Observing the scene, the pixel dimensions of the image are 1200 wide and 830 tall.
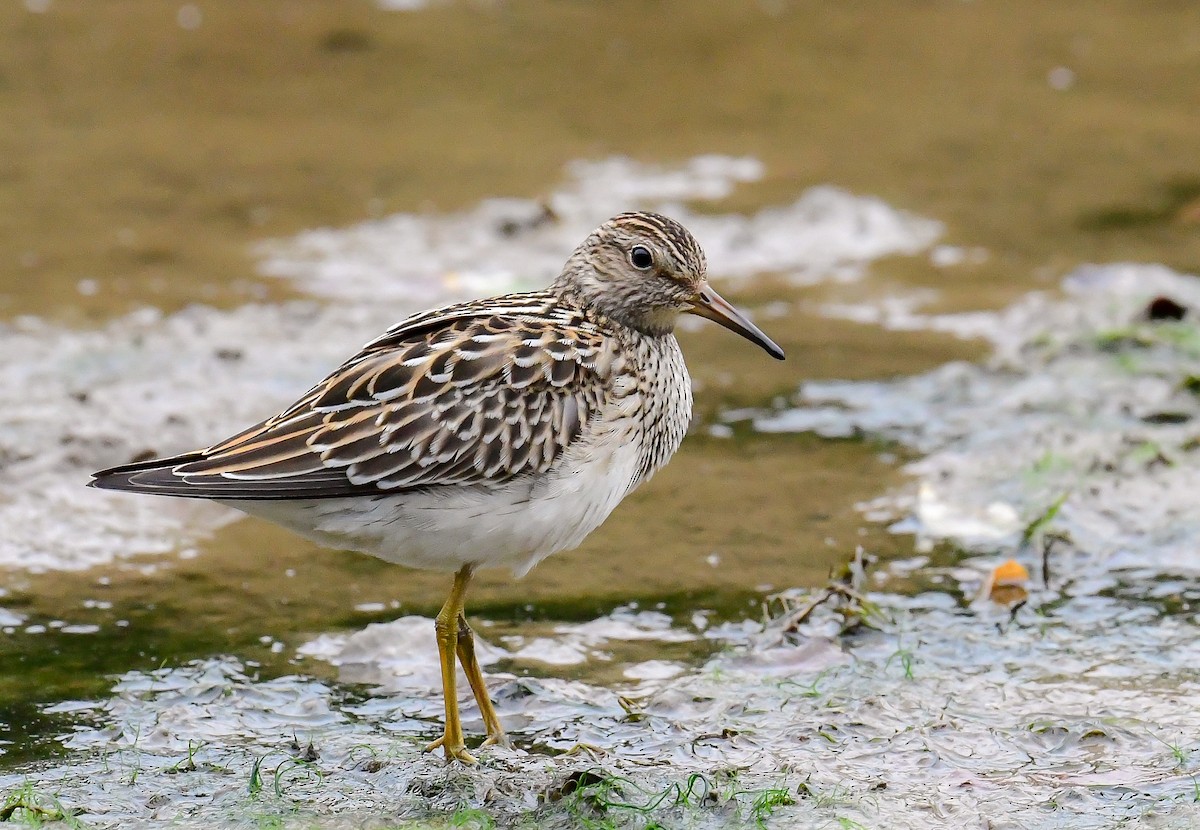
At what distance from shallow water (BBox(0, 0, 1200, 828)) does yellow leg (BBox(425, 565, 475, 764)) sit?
0.18 meters

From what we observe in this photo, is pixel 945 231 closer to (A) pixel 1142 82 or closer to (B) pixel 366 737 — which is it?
(A) pixel 1142 82

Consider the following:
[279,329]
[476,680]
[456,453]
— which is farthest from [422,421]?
[279,329]

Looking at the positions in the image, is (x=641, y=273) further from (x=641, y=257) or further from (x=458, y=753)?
(x=458, y=753)

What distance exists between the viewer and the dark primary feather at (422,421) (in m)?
5.24

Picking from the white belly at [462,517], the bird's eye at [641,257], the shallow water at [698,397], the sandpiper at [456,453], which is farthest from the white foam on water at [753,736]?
the bird's eye at [641,257]

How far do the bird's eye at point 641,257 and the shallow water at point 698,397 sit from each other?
1437 mm

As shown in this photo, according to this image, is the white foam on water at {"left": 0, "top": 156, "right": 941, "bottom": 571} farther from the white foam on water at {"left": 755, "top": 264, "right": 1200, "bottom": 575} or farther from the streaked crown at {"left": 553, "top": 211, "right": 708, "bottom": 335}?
the streaked crown at {"left": 553, "top": 211, "right": 708, "bottom": 335}

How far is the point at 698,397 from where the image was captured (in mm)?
8297

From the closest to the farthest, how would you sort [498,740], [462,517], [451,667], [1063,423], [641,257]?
[462,517], [451,667], [498,740], [641,257], [1063,423]

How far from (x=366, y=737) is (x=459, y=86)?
7221mm

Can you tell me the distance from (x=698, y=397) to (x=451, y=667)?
3158 millimetres

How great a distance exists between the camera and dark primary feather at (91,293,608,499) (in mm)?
5242

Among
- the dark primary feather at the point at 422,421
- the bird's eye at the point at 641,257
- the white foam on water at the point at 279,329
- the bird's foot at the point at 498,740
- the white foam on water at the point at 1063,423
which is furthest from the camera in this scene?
the white foam on water at the point at 279,329

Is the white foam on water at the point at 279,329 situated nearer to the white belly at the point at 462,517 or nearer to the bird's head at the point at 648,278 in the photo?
the white belly at the point at 462,517
